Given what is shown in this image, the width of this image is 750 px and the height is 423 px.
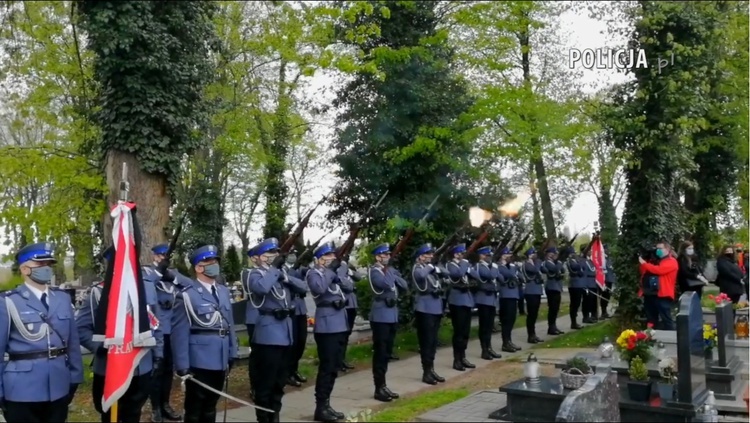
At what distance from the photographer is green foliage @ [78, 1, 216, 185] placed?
9758mm

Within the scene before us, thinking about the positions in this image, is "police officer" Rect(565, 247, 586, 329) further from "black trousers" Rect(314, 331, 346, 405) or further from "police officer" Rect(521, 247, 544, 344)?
"black trousers" Rect(314, 331, 346, 405)

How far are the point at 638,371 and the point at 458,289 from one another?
411 cm

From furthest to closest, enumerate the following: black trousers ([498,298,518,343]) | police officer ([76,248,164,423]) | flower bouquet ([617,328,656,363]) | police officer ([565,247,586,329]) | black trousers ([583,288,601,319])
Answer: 1. black trousers ([583,288,601,319])
2. police officer ([565,247,586,329])
3. black trousers ([498,298,518,343])
4. flower bouquet ([617,328,656,363])
5. police officer ([76,248,164,423])

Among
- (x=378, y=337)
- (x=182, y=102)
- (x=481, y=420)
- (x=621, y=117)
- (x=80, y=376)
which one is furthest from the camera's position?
(x=621, y=117)

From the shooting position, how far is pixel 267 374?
772cm

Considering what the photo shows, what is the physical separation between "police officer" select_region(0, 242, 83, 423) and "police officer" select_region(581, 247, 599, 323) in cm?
1283

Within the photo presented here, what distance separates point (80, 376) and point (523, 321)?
1401 cm

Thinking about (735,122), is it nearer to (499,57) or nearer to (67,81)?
(499,57)

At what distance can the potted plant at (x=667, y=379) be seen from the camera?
24.6 feet

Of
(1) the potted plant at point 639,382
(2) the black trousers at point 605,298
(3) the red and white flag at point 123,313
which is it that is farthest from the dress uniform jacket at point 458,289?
(2) the black trousers at point 605,298

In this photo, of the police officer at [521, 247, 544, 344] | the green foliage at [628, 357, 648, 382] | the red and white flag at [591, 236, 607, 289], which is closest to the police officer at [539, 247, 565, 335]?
the police officer at [521, 247, 544, 344]

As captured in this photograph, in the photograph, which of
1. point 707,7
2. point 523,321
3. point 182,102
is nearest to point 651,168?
point 707,7

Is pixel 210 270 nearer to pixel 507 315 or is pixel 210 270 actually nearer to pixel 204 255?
pixel 204 255

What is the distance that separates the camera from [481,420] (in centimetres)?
784
